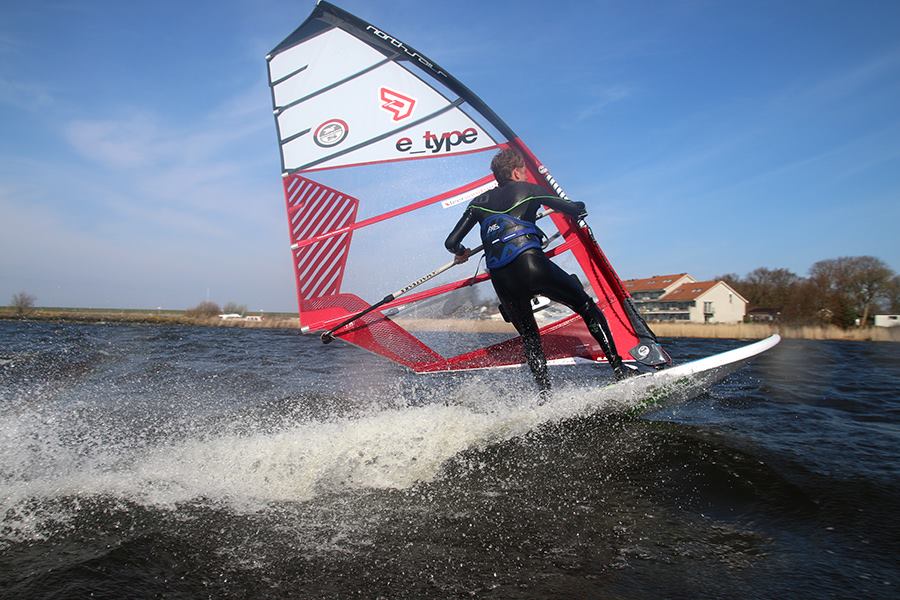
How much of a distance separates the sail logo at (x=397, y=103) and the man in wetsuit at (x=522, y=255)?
965mm

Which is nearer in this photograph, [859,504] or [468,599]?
[468,599]

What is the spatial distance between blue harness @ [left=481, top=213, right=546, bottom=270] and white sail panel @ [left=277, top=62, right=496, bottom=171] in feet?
3.15

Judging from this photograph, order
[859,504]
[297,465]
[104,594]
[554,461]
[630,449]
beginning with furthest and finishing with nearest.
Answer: [630,449], [554,461], [297,465], [859,504], [104,594]

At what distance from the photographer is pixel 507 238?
4238 mm

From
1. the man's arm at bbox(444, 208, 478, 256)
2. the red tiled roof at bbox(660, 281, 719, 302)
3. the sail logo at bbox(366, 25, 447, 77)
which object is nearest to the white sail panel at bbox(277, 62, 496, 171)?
the sail logo at bbox(366, 25, 447, 77)

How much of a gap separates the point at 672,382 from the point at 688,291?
6123 centimetres

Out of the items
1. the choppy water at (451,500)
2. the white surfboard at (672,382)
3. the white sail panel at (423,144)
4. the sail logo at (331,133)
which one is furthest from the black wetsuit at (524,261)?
the sail logo at (331,133)

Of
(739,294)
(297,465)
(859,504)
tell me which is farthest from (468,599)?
(739,294)

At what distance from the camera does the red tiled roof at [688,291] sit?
58.0m

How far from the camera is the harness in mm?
4215

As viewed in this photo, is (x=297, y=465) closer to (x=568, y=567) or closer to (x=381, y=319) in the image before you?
(x=568, y=567)

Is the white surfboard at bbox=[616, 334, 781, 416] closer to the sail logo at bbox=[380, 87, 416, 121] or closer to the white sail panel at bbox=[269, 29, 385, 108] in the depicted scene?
the sail logo at bbox=[380, 87, 416, 121]

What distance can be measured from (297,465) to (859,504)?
2.83 m

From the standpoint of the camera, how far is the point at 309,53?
198 inches
